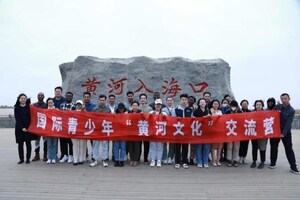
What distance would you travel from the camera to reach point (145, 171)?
5355mm

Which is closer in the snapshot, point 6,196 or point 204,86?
point 6,196

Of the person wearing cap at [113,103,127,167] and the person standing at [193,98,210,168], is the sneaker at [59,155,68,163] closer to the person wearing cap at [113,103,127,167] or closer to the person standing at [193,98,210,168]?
the person wearing cap at [113,103,127,167]

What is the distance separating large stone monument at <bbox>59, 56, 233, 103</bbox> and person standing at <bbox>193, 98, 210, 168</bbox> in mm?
3690

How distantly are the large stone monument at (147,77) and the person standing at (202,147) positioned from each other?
3690 mm

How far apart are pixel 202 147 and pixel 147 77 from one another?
4345 millimetres

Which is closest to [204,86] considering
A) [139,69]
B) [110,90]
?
[139,69]

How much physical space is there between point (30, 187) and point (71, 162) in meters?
1.72

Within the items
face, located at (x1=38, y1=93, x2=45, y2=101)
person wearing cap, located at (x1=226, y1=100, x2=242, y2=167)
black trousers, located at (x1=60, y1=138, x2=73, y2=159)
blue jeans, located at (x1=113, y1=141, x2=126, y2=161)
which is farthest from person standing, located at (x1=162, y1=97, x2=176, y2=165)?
face, located at (x1=38, y1=93, x2=45, y2=101)

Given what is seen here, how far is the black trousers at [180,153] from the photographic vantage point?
19.1 ft

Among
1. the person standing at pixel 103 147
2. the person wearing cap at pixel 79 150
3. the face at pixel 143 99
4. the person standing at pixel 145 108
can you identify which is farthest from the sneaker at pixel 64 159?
the face at pixel 143 99

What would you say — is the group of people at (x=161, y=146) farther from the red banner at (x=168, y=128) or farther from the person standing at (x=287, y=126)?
the red banner at (x=168, y=128)

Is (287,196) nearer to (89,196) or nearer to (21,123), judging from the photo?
(89,196)

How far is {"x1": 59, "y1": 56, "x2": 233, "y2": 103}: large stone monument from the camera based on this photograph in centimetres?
962

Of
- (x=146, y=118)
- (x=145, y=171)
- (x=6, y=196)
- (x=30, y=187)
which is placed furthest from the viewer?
(x=146, y=118)
